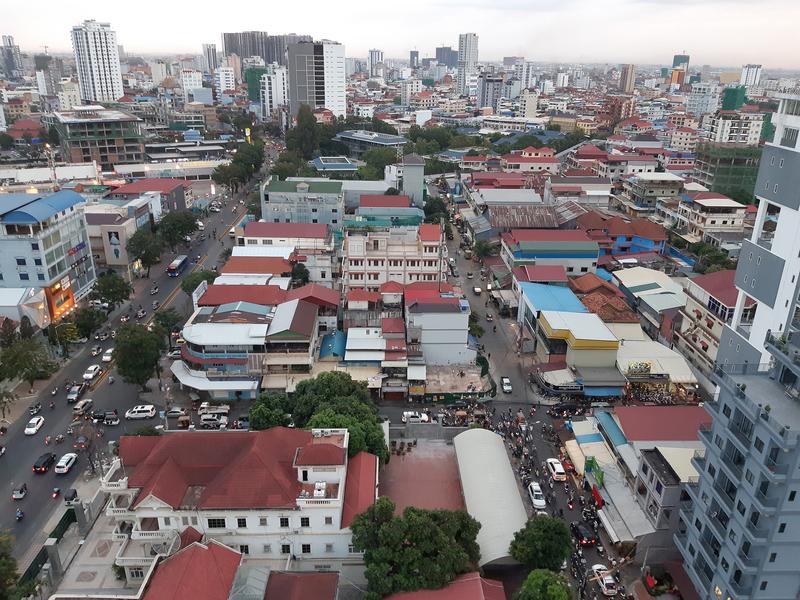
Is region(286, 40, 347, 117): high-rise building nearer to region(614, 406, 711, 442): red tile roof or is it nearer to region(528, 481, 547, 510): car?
region(614, 406, 711, 442): red tile roof

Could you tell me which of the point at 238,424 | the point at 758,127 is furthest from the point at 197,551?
the point at 758,127

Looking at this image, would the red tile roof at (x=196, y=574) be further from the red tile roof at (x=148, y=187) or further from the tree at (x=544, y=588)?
the red tile roof at (x=148, y=187)

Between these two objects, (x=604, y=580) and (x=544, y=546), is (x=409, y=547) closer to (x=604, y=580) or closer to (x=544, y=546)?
(x=544, y=546)

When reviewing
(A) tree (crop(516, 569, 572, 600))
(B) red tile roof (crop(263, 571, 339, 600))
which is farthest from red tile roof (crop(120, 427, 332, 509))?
(A) tree (crop(516, 569, 572, 600))

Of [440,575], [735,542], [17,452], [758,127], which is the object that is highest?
[758,127]

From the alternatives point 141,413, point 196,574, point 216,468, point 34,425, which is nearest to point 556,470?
point 216,468

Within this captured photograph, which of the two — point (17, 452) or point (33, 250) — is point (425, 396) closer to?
point (17, 452)

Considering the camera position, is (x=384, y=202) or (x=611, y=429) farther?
(x=384, y=202)
